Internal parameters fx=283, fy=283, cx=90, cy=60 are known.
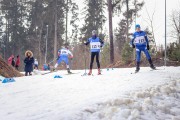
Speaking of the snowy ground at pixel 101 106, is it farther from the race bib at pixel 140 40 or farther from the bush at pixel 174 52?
the bush at pixel 174 52

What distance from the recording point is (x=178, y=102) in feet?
19.7

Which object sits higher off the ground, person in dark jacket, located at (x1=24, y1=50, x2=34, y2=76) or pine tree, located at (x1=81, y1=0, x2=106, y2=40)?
pine tree, located at (x1=81, y1=0, x2=106, y2=40)

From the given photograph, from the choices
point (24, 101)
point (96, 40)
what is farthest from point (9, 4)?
point (24, 101)

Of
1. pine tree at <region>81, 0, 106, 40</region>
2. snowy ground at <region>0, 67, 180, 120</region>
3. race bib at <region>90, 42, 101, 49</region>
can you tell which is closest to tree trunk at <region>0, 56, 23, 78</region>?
race bib at <region>90, 42, 101, 49</region>

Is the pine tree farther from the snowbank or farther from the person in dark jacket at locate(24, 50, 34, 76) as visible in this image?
the snowbank

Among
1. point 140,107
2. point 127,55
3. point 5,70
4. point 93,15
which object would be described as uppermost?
point 93,15

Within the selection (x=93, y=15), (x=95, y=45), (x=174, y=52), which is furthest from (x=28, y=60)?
(x=93, y=15)

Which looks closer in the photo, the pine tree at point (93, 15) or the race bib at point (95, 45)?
the race bib at point (95, 45)

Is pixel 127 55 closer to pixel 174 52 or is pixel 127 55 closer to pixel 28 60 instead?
pixel 174 52

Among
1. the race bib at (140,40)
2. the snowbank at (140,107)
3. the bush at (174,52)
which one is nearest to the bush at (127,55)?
the bush at (174,52)

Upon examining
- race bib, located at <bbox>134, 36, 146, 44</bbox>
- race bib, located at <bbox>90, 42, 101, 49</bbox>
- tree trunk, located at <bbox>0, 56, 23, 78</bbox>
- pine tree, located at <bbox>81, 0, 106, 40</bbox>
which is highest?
pine tree, located at <bbox>81, 0, 106, 40</bbox>

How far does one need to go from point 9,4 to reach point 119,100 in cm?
5240

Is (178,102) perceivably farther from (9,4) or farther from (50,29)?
(9,4)

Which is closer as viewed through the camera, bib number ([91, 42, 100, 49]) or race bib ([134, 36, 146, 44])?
race bib ([134, 36, 146, 44])
